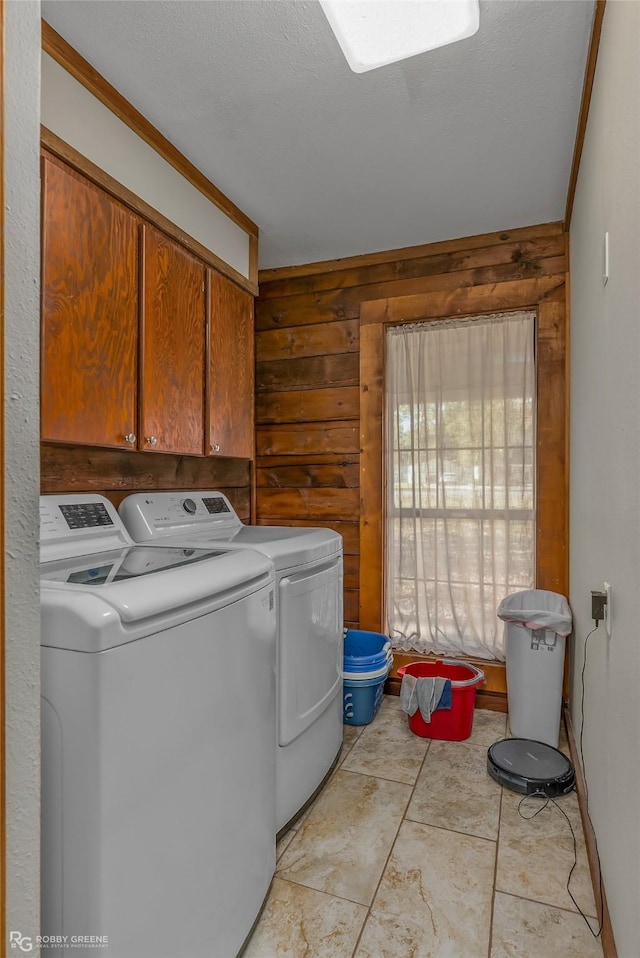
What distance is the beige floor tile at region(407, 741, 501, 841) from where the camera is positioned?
1.90 metres

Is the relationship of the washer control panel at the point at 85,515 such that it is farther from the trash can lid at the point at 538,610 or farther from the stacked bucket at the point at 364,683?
the trash can lid at the point at 538,610

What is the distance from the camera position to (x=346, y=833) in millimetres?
1843

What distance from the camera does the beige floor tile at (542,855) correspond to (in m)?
1.58

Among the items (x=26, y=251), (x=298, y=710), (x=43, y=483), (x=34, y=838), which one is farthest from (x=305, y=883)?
(x=26, y=251)

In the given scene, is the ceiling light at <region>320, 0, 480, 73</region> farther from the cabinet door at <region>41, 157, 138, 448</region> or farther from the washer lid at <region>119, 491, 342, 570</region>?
the washer lid at <region>119, 491, 342, 570</region>

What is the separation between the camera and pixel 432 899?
1.55 metres

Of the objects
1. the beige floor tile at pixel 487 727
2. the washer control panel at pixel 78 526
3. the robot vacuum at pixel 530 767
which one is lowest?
the beige floor tile at pixel 487 727

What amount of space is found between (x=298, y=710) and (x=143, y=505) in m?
0.96

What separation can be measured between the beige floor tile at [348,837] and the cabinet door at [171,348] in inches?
57.3

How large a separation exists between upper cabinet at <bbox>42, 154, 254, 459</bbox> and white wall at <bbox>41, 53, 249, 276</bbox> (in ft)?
0.33

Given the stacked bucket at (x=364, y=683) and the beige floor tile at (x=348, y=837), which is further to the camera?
the stacked bucket at (x=364, y=683)

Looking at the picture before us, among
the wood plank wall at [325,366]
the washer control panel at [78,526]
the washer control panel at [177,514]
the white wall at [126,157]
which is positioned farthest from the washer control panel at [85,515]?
the wood plank wall at [325,366]

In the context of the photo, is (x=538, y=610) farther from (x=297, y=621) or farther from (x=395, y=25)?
(x=395, y=25)

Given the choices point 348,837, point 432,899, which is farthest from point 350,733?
point 432,899
